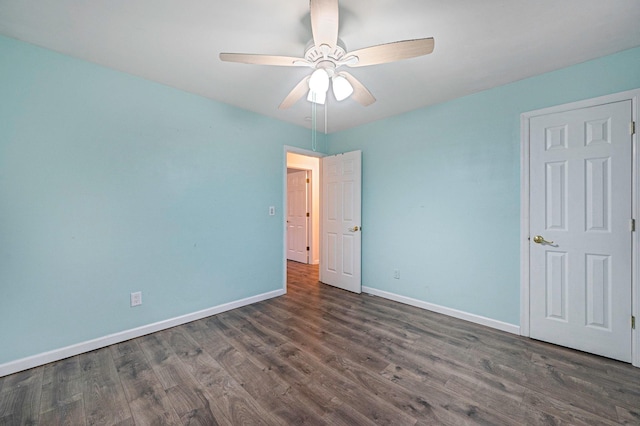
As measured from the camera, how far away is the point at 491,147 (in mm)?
2670

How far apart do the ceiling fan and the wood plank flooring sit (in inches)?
82.3

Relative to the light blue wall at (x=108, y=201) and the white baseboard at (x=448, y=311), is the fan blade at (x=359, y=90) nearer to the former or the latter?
the light blue wall at (x=108, y=201)

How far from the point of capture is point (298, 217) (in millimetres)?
5977

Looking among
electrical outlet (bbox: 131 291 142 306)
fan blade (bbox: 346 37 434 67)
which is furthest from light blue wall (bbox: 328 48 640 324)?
electrical outlet (bbox: 131 291 142 306)

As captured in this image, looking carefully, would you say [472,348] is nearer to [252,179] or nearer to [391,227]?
[391,227]

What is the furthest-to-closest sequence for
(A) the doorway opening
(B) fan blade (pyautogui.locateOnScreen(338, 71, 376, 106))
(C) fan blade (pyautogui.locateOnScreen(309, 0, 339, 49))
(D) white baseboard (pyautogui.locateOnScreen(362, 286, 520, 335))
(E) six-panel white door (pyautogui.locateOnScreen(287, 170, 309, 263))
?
1. (E) six-panel white door (pyautogui.locateOnScreen(287, 170, 309, 263))
2. (A) the doorway opening
3. (D) white baseboard (pyautogui.locateOnScreen(362, 286, 520, 335))
4. (B) fan blade (pyautogui.locateOnScreen(338, 71, 376, 106))
5. (C) fan blade (pyautogui.locateOnScreen(309, 0, 339, 49))

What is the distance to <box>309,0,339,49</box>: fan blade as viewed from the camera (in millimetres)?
1235

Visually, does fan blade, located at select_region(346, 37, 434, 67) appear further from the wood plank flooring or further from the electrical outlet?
the electrical outlet

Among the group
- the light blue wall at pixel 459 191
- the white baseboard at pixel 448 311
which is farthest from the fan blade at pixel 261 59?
the white baseboard at pixel 448 311

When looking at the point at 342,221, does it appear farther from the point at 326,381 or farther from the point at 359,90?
the point at 326,381

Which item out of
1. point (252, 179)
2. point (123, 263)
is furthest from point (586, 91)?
point (123, 263)

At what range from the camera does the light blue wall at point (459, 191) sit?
2.41 metres

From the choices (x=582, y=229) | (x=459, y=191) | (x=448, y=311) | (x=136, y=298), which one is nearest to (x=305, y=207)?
(x=459, y=191)

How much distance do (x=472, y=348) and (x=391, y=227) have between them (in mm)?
1630
